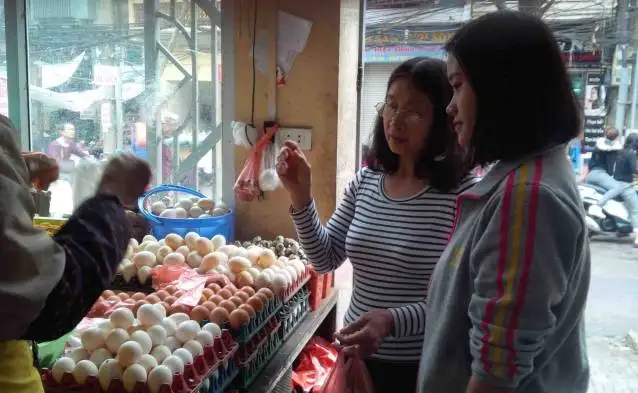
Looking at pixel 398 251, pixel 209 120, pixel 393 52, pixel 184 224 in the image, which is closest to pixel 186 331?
pixel 398 251

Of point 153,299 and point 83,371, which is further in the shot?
point 153,299

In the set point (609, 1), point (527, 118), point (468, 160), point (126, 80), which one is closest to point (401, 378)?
point (468, 160)

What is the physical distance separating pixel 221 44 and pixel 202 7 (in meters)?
0.21

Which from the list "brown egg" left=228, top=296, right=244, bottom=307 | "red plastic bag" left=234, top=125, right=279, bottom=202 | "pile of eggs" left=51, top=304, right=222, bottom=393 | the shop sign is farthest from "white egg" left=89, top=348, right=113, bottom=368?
the shop sign

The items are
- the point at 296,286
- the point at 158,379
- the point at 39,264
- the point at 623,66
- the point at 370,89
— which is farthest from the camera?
the point at 623,66

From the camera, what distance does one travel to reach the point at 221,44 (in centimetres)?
238

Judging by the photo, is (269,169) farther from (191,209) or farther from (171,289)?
(171,289)

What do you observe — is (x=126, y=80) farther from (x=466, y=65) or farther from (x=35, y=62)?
(x=466, y=65)

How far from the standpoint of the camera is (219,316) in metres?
1.50

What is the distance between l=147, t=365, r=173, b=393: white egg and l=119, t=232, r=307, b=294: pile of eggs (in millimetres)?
571

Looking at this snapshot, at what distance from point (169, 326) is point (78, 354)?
0.68 ft

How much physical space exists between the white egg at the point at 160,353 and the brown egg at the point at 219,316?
7.2 inches

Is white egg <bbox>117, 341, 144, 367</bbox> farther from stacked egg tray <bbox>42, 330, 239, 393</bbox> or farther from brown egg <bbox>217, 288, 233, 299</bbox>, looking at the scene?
brown egg <bbox>217, 288, 233, 299</bbox>

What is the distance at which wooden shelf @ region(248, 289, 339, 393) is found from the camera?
5.28 feet
